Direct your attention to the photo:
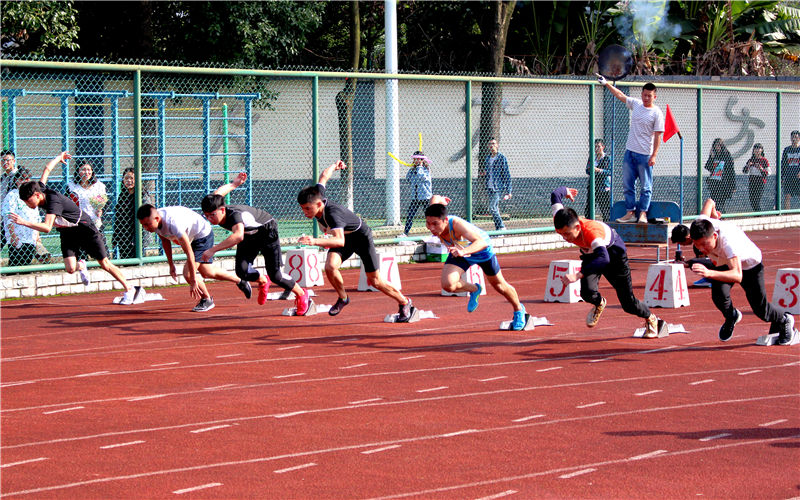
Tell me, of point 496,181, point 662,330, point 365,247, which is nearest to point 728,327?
point 662,330

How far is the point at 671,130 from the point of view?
53.1 feet

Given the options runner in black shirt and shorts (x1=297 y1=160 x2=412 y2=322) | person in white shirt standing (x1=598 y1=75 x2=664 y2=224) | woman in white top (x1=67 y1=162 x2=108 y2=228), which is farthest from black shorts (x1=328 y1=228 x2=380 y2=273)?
person in white shirt standing (x1=598 y1=75 x2=664 y2=224)

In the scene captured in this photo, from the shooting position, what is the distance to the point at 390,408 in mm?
7953

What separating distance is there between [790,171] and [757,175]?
1.27 meters

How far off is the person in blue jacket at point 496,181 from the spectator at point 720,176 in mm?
5466

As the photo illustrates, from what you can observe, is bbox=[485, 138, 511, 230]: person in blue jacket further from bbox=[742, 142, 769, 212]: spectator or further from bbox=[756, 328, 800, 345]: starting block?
bbox=[756, 328, 800, 345]: starting block

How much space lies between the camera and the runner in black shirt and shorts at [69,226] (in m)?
12.9

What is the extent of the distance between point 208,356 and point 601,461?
189 inches

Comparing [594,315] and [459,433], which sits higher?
[594,315]

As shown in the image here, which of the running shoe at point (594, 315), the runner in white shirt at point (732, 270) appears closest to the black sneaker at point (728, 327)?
the runner in white shirt at point (732, 270)

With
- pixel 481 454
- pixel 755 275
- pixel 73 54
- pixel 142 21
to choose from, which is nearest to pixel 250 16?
pixel 142 21

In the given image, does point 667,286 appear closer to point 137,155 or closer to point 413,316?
point 413,316

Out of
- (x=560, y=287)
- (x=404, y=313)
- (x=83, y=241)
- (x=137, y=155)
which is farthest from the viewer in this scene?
(x=137, y=155)

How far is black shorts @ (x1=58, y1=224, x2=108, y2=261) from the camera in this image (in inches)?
531
